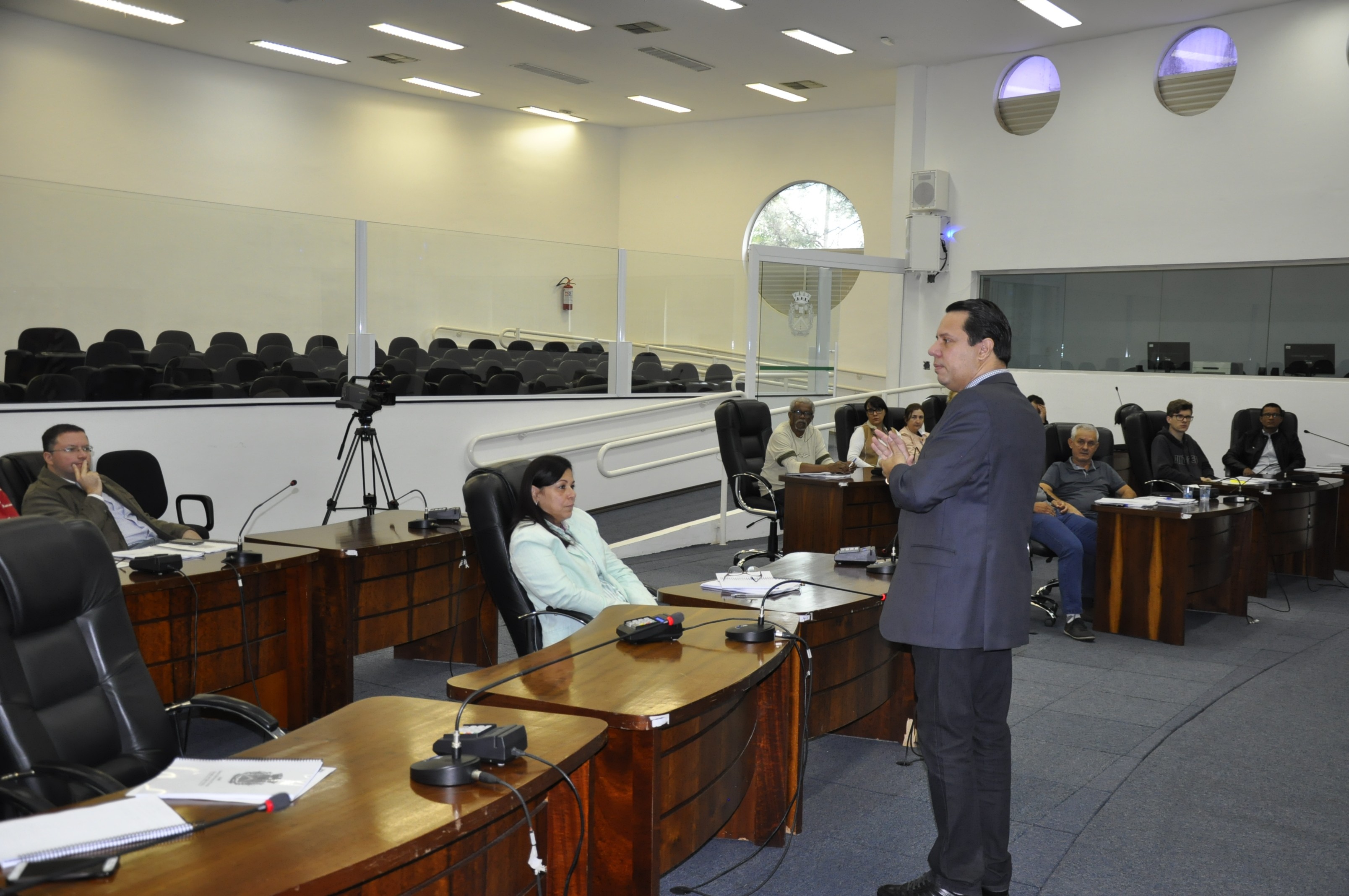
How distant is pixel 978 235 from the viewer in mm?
10789

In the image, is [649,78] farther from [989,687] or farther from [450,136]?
[989,687]

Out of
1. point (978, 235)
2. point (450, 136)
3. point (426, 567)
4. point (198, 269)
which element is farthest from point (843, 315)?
point (426, 567)

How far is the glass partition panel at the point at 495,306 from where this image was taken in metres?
8.02

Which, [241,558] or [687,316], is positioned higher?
[687,316]

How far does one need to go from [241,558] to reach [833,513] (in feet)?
12.6

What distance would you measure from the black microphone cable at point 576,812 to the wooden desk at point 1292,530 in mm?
5588

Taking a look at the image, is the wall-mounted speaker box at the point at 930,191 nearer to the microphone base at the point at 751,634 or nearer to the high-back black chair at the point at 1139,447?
the high-back black chair at the point at 1139,447

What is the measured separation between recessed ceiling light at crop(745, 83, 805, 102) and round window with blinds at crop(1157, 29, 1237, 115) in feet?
13.3

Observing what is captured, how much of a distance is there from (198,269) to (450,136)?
646cm

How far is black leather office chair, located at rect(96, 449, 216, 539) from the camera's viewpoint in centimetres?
558

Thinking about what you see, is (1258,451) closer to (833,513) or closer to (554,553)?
(833,513)

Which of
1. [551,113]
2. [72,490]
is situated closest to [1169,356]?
[551,113]

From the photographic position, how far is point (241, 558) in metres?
3.66

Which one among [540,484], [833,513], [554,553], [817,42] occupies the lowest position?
[833,513]
